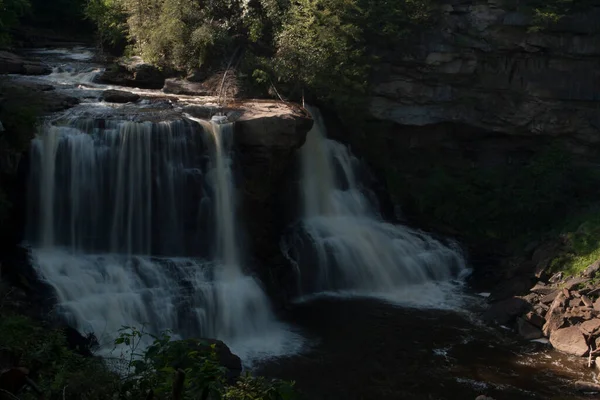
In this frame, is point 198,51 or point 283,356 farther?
point 198,51

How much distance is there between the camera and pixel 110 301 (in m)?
14.0

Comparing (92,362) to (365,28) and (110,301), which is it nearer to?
(110,301)

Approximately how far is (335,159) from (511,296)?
6021 millimetres

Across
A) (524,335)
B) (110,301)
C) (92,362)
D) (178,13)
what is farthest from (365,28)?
(92,362)

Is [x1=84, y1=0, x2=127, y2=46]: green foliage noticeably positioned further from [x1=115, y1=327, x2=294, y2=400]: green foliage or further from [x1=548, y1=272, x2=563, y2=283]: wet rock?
[x1=115, y1=327, x2=294, y2=400]: green foliage

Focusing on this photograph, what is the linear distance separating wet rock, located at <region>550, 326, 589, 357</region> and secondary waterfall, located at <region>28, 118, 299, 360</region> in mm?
5315

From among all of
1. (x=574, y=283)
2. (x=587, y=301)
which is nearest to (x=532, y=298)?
(x=574, y=283)

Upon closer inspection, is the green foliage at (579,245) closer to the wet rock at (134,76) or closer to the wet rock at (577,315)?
the wet rock at (577,315)

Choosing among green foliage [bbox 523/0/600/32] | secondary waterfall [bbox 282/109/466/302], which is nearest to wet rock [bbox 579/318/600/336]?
secondary waterfall [bbox 282/109/466/302]

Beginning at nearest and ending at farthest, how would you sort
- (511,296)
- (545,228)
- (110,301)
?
1. (110,301)
2. (511,296)
3. (545,228)

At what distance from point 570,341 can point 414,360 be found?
329 cm

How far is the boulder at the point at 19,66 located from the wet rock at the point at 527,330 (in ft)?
45.9

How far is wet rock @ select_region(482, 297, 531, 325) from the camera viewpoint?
16.2 metres

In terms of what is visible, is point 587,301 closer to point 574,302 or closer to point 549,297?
point 574,302
